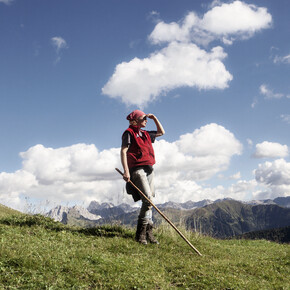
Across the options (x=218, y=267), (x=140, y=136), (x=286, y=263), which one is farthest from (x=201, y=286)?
(x=140, y=136)

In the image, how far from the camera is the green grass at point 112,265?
17.5ft

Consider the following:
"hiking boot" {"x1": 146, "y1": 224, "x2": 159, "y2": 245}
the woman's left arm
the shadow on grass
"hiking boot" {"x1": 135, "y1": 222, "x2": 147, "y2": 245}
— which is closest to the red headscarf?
the woman's left arm

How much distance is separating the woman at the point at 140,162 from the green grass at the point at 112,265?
0.67 m

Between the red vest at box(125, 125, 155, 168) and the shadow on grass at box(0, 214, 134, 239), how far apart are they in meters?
2.63

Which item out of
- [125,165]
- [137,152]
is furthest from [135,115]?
[125,165]

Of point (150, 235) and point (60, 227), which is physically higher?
point (60, 227)

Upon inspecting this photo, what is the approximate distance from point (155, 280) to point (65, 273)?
181 centimetres

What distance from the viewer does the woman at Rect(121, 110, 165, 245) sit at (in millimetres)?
8992

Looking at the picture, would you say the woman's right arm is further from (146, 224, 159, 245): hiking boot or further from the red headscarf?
(146, 224, 159, 245): hiking boot

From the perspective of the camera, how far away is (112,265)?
20.2ft

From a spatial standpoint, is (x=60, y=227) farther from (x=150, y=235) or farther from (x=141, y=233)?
(x=150, y=235)

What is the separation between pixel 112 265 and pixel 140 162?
358 centimetres

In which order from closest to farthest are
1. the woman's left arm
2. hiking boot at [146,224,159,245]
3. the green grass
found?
the green grass < hiking boot at [146,224,159,245] < the woman's left arm

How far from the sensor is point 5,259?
5.62m
